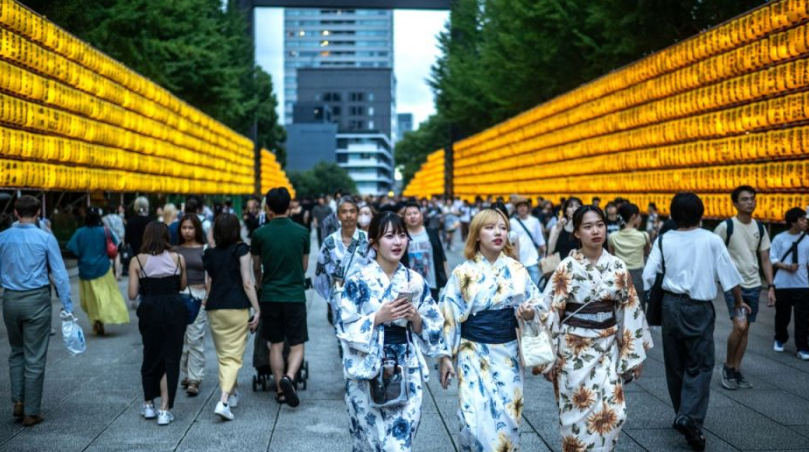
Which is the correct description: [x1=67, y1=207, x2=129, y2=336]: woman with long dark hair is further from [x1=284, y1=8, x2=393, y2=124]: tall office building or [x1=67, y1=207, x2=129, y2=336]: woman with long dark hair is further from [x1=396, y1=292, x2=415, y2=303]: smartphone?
[x1=284, y1=8, x2=393, y2=124]: tall office building

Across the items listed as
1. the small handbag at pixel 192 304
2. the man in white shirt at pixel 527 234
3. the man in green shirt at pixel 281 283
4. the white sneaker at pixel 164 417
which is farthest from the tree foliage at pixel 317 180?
the white sneaker at pixel 164 417

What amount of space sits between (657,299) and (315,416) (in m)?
3.08

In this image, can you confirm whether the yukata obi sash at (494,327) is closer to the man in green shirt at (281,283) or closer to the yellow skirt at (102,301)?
the man in green shirt at (281,283)

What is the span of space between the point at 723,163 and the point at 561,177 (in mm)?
11493

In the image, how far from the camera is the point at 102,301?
34.9ft

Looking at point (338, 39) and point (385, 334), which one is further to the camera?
point (338, 39)

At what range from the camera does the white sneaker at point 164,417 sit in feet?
20.9

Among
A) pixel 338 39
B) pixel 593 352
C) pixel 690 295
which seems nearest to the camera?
pixel 593 352

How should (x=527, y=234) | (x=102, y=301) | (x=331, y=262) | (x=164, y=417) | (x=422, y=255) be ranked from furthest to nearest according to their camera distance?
(x=102, y=301) → (x=527, y=234) → (x=422, y=255) → (x=331, y=262) → (x=164, y=417)

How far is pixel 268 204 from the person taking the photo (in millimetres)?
7113

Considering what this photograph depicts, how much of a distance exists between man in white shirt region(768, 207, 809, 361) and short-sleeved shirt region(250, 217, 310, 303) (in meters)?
5.63

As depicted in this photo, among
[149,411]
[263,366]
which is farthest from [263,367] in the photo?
[149,411]

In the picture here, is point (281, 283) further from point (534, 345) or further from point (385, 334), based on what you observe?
point (534, 345)

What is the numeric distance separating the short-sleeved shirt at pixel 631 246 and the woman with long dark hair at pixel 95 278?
22.7 ft
